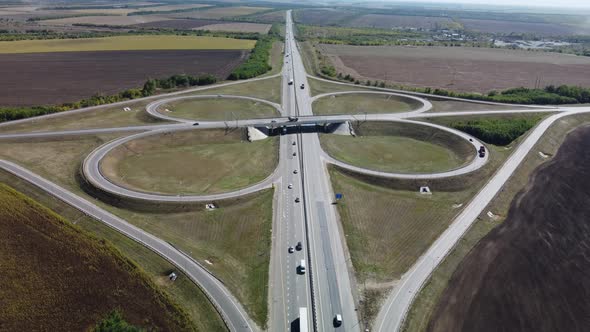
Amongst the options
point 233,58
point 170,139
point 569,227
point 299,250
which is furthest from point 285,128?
point 233,58

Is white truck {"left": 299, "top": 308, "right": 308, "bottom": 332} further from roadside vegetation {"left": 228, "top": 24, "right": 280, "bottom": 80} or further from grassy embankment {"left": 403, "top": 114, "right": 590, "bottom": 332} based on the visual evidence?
roadside vegetation {"left": 228, "top": 24, "right": 280, "bottom": 80}

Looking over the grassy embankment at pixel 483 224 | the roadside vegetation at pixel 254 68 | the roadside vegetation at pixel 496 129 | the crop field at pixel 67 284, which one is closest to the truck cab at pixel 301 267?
the grassy embankment at pixel 483 224

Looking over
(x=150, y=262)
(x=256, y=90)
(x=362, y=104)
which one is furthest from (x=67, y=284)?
(x=256, y=90)

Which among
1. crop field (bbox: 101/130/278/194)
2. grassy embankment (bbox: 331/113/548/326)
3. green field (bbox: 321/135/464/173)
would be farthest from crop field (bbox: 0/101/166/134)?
grassy embankment (bbox: 331/113/548/326)

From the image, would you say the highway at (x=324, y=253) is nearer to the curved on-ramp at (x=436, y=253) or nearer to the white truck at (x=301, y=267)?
the white truck at (x=301, y=267)

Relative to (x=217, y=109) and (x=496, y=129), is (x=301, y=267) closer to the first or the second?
(x=496, y=129)

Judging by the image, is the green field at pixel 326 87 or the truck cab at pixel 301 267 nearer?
the truck cab at pixel 301 267

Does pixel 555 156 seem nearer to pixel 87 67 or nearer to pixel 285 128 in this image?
pixel 285 128
